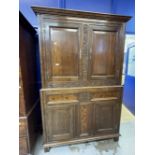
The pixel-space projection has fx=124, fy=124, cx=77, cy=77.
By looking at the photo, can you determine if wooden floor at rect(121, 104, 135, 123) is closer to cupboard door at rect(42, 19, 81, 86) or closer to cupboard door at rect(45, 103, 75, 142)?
cupboard door at rect(45, 103, 75, 142)

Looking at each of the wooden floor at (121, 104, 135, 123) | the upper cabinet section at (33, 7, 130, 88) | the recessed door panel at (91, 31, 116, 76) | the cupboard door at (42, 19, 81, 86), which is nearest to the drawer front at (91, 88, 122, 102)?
the upper cabinet section at (33, 7, 130, 88)

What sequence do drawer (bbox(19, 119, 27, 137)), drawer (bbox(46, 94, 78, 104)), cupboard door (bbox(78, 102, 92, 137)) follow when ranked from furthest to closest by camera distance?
cupboard door (bbox(78, 102, 92, 137)), drawer (bbox(46, 94, 78, 104)), drawer (bbox(19, 119, 27, 137))

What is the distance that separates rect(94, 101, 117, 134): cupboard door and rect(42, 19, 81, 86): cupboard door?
59 centimetres

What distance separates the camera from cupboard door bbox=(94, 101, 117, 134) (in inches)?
74.2

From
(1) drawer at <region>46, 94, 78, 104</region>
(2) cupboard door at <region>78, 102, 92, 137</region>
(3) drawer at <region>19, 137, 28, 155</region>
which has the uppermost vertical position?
(1) drawer at <region>46, 94, 78, 104</region>

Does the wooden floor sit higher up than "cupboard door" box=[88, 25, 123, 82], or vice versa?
"cupboard door" box=[88, 25, 123, 82]

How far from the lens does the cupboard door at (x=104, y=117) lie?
1884 millimetres

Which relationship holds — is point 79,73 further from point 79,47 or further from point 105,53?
point 105,53

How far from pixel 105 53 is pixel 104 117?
3.20ft

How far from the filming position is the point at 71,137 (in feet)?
6.09

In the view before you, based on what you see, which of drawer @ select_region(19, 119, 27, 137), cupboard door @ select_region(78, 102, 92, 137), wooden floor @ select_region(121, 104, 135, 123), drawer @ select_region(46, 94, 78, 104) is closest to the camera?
drawer @ select_region(19, 119, 27, 137)
